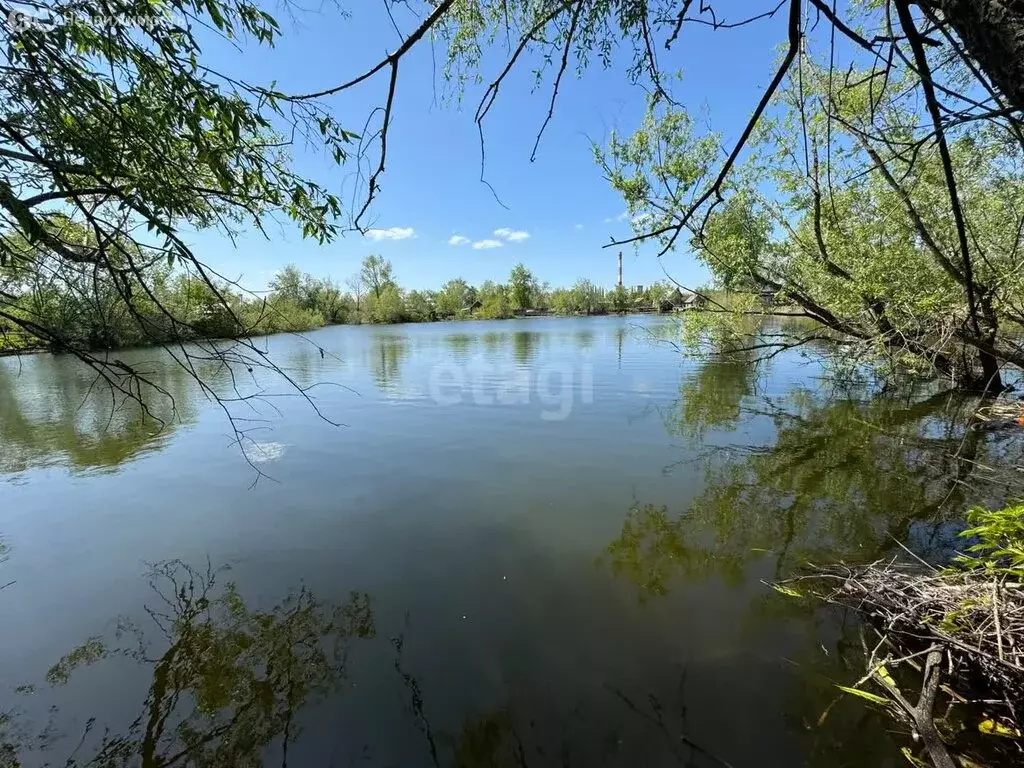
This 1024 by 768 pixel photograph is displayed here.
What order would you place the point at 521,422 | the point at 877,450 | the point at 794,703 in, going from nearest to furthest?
the point at 794,703
the point at 877,450
the point at 521,422

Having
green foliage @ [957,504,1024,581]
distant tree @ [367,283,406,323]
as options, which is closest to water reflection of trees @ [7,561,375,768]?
green foliage @ [957,504,1024,581]

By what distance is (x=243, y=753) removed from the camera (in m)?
2.91

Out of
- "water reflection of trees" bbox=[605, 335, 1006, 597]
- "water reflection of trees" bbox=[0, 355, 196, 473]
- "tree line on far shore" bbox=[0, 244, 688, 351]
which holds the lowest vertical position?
"water reflection of trees" bbox=[605, 335, 1006, 597]

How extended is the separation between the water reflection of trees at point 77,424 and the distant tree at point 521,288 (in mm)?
79194

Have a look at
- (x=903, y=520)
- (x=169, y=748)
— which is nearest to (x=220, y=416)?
(x=169, y=748)

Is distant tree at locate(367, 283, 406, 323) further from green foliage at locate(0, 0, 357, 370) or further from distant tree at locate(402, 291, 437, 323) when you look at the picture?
green foliage at locate(0, 0, 357, 370)

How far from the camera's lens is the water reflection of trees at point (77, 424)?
29.4ft

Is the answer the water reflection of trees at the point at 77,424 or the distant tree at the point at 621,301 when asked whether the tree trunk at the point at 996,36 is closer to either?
the water reflection of trees at the point at 77,424

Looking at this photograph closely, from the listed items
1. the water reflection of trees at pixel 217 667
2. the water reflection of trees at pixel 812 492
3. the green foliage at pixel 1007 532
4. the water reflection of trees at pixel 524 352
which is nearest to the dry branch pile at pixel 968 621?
the green foliage at pixel 1007 532

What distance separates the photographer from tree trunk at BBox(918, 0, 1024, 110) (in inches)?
47.6

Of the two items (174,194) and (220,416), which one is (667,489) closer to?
(174,194)

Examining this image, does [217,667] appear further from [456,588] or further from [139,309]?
[139,309]

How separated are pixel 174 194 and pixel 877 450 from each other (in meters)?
10.5

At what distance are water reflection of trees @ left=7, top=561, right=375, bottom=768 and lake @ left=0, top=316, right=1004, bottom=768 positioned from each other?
0.07 feet
